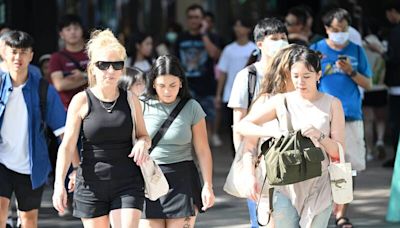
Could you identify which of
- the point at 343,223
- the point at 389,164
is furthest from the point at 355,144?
the point at 389,164

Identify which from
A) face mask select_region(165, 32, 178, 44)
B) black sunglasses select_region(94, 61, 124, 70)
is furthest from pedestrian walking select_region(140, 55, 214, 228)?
face mask select_region(165, 32, 178, 44)

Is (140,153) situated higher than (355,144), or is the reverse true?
(140,153)

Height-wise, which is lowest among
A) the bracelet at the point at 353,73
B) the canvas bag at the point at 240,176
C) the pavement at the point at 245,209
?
the pavement at the point at 245,209

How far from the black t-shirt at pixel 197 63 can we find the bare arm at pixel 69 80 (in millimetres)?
3807

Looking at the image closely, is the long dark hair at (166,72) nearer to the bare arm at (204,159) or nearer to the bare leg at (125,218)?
the bare arm at (204,159)

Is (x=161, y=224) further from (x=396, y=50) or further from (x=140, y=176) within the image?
(x=396, y=50)

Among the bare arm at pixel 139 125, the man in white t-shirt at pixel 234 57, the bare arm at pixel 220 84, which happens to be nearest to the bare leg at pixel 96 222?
the bare arm at pixel 139 125

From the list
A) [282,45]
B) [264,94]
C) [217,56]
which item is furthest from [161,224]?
[217,56]

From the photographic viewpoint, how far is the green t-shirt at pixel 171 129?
249 inches

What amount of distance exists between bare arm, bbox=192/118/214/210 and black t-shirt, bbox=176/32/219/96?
21.7 ft

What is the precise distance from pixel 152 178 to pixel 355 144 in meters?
3.09

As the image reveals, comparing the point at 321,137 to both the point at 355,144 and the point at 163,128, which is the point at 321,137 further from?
the point at 355,144

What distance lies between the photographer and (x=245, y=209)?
31.7ft

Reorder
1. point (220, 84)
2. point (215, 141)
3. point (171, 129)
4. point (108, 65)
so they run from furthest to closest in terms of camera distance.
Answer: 1. point (215, 141)
2. point (220, 84)
3. point (171, 129)
4. point (108, 65)
